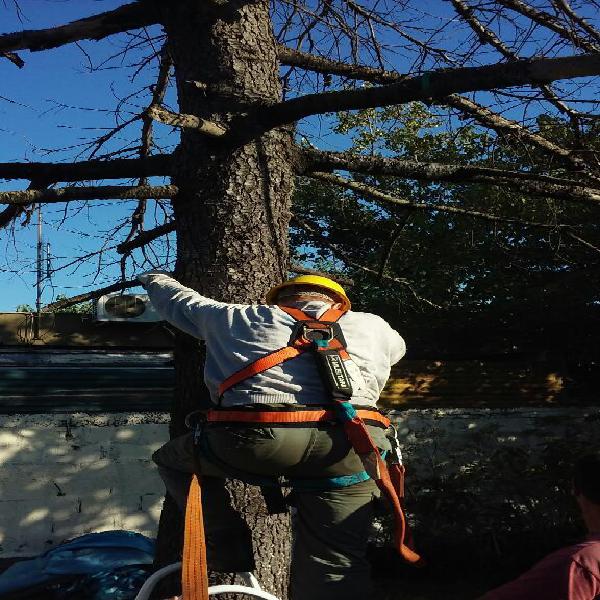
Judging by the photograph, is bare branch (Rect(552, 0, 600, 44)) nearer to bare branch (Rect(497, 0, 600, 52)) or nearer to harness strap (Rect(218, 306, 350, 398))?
bare branch (Rect(497, 0, 600, 52))

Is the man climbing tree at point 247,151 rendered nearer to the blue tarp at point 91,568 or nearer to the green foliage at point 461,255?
the blue tarp at point 91,568

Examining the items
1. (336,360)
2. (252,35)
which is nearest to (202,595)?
(336,360)

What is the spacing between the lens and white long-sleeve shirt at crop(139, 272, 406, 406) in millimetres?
2822

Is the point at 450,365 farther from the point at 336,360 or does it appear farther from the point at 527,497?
the point at 336,360

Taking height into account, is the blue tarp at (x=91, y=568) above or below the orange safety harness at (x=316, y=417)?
below

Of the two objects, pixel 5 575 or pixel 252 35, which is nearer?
pixel 252 35

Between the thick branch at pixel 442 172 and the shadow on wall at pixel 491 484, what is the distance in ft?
A: 13.1

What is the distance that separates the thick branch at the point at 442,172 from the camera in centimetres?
421

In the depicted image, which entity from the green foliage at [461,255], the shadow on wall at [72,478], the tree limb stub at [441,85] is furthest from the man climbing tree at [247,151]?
the green foliage at [461,255]

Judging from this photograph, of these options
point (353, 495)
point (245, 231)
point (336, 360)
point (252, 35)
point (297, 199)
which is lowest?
point (353, 495)

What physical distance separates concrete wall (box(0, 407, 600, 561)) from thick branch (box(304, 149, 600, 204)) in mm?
3693

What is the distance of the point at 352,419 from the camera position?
2.72 metres

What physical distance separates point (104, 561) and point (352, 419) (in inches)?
142

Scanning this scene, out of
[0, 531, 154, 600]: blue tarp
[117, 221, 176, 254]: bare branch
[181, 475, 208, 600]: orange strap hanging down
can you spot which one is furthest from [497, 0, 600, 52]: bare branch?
[0, 531, 154, 600]: blue tarp
